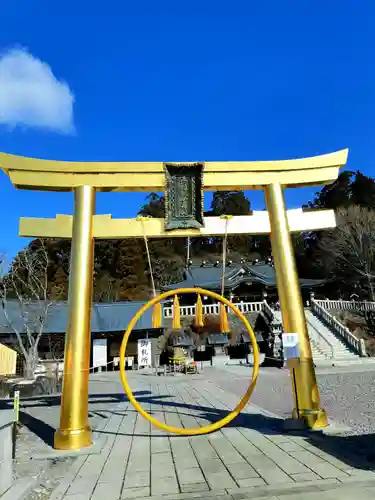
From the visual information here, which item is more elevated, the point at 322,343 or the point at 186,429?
the point at 322,343

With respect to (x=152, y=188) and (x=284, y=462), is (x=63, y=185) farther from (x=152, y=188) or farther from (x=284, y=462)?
(x=284, y=462)

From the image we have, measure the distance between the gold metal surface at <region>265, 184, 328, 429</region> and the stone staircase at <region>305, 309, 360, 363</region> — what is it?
47.4ft

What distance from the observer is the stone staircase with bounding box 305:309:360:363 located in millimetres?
18953

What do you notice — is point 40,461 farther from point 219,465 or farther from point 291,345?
point 291,345

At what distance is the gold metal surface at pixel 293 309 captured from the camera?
5.44m

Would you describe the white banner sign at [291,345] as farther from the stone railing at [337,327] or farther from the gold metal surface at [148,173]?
the stone railing at [337,327]

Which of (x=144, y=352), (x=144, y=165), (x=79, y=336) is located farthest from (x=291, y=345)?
(x=144, y=352)

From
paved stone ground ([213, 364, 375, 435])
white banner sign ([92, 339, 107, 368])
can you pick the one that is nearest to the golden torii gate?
paved stone ground ([213, 364, 375, 435])

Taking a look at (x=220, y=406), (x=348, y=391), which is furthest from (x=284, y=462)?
(x=348, y=391)

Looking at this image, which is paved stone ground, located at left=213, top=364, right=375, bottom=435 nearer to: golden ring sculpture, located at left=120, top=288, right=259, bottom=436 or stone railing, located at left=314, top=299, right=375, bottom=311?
golden ring sculpture, located at left=120, top=288, right=259, bottom=436

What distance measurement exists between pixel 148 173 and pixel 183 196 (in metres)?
0.73

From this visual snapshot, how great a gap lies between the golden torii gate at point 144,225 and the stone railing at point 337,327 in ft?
52.6

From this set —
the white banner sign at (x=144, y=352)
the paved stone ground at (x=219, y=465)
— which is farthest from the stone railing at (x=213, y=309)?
the paved stone ground at (x=219, y=465)

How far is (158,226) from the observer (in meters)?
6.14
